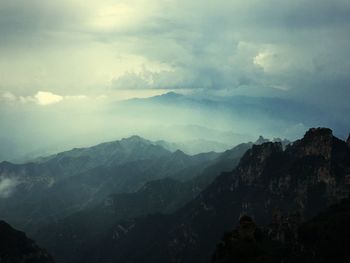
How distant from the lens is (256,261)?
598 ft
